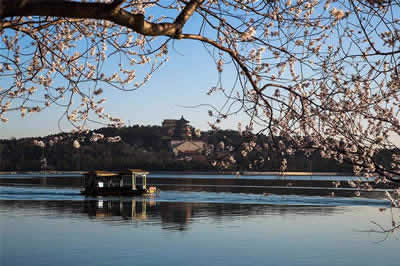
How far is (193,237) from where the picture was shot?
25172 mm

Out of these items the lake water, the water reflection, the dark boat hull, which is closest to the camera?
the lake water

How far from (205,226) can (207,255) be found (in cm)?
827

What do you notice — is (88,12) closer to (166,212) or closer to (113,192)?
(166,212)

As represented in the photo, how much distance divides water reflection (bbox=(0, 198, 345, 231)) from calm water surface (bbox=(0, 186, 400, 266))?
62mm

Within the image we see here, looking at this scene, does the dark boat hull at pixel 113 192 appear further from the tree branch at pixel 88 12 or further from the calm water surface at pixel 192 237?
the tree branch at pixel 88 12

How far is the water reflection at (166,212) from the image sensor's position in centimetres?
3155

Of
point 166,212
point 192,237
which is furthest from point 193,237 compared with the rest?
point 166,212

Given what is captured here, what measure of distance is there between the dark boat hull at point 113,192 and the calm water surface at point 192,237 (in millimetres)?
16007

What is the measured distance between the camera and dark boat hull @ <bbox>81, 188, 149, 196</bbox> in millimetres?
54781

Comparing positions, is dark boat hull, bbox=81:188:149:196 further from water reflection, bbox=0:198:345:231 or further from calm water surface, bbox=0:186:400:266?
calm water surface, bbox=0:186:400:266

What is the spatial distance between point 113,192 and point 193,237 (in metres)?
31.7

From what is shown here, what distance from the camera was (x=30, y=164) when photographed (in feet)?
536

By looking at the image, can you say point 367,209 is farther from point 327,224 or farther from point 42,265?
point 42,265

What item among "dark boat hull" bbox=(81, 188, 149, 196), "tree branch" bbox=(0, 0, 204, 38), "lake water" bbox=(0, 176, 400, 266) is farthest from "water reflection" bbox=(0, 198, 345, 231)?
"tree branch" bbox=(0, 0, 204, 38)
